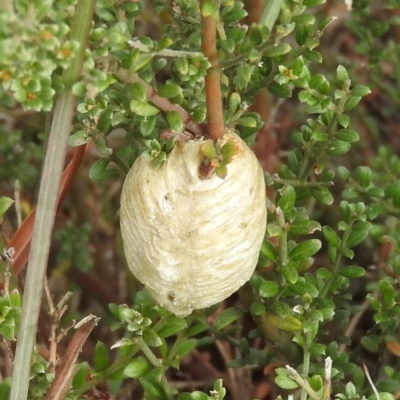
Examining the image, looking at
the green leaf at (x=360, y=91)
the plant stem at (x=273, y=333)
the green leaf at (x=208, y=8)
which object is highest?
the green leaf at (x=208, y=8)

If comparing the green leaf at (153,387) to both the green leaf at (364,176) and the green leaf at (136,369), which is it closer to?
the green leaf at (136,369)

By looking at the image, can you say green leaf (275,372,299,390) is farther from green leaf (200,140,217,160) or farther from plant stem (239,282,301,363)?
green leaf (200,140,217,160)

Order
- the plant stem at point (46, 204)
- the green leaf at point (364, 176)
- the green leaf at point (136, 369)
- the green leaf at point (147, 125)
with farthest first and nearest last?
the green leaf at point (364, 176) < the green leaf at point (136, 369) < the green leaf at point (147, 125) < the plant stem at point (46, 204)

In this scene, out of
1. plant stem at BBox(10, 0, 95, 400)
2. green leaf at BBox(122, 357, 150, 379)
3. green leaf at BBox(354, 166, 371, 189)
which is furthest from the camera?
green leaf at BBox(354, 166, 371, 189)

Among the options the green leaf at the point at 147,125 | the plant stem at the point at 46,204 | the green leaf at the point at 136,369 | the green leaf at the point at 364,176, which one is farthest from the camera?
the green leaf at the point at 364,176

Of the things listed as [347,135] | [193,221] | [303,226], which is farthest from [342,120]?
[193,221]

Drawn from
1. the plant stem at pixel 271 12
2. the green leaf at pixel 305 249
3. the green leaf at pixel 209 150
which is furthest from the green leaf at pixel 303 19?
the green leaf at pixel 305 249

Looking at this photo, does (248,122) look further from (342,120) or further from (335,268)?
(335,268)

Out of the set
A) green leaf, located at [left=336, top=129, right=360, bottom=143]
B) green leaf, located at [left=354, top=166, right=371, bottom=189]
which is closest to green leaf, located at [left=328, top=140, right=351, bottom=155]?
green leaf, located at [left=336, top=129, right=360, bottom=143]
